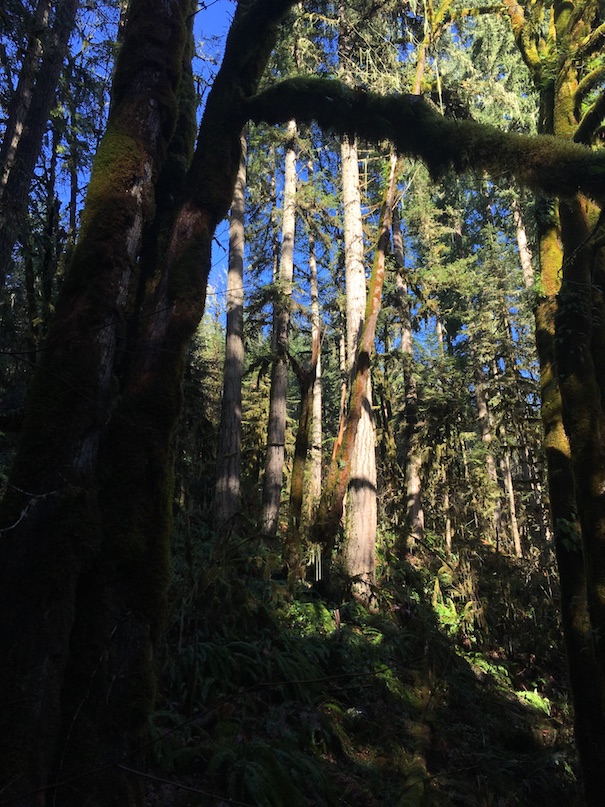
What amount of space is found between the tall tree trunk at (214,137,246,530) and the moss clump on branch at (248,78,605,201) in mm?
7583

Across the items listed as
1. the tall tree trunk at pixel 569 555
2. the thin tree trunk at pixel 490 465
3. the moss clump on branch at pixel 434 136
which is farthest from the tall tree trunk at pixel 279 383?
the moss clump on branch at pixel 434 136

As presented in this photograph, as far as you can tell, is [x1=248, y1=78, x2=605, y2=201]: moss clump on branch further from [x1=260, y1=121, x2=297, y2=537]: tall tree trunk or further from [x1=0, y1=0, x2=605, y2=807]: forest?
[x1=260, y1=121, x2=297, y2=537]: tall tree trunk

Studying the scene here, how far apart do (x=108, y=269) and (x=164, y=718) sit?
12.4ft

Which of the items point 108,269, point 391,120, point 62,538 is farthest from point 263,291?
point 62,538

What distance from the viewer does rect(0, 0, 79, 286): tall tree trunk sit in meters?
9.17

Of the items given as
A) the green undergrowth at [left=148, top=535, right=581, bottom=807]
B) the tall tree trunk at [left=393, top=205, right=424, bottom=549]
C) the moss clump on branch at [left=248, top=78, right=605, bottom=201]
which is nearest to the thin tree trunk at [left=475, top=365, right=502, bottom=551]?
the tall tree trunk at [left=393, top=205, right=424, bottom=549]

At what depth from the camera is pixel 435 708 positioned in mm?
7148

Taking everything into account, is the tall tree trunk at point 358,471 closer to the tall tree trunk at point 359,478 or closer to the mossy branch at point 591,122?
the tall tree trunk at point 359,478

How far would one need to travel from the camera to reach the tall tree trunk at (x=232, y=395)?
1227cm

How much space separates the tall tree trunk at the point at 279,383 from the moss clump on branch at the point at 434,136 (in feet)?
27.1

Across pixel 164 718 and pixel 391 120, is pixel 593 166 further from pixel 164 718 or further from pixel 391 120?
pixel 164 718

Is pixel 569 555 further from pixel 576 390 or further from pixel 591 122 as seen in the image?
pixel 591 122

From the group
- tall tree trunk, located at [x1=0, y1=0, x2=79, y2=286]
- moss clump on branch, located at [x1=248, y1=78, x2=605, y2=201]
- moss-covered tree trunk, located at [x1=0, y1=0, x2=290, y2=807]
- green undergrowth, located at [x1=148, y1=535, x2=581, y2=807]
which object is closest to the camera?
moss-covered tree trunk, located at [x1=0, y1=0, x2=290, y2=807]

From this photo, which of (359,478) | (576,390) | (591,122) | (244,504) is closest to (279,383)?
(244,504)
